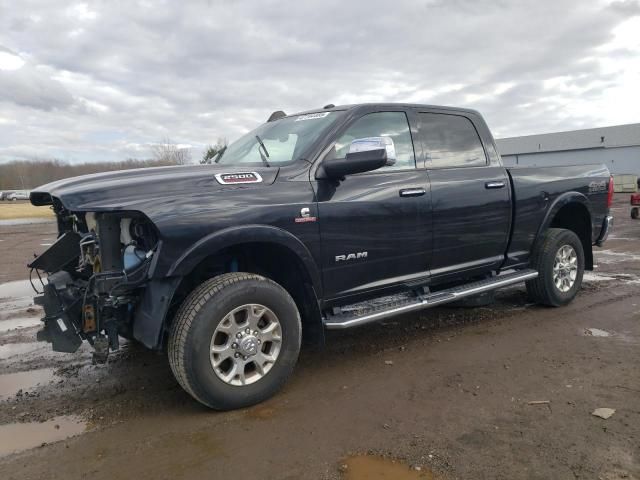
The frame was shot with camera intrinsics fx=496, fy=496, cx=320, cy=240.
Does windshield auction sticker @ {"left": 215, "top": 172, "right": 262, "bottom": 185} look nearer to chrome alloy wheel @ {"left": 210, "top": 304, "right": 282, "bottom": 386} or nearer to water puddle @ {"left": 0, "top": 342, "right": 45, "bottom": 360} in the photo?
chrome alloy wheel @ {"left": 210, "top": 304, "right": 282, "bottom": 386}

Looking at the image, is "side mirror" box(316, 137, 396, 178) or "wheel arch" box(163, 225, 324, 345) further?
"side mirror" box(316, 137, 396, 178)

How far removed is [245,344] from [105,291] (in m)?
0.94

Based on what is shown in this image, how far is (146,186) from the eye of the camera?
3.07 m

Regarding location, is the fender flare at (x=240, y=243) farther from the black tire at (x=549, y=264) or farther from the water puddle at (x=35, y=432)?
the black tire at (x=549, y=264)

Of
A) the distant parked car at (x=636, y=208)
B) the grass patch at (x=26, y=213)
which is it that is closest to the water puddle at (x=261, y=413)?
the distant parked car at (x=636, y=208)

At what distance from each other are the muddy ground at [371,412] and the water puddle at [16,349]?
0.08ft

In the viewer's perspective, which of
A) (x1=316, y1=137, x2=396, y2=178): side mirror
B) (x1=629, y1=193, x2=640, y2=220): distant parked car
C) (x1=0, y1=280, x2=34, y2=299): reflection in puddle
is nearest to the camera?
(x1=316, y1=137, x2=396, y2=178): side mirror

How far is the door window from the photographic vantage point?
396 centimetres

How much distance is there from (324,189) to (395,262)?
90cm

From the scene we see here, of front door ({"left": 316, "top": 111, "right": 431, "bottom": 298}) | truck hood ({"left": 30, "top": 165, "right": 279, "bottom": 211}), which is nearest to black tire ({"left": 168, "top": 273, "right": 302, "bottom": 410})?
front door ({"left": 316, "top": 111, "right": 431, "bottom": 298})

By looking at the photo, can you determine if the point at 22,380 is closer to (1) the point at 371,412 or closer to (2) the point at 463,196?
(1) the point at 371,412

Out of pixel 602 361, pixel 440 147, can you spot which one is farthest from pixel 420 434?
pixel 440 147

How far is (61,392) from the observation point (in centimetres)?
371

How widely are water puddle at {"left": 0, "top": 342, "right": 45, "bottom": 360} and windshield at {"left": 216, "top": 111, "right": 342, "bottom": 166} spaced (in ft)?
8.23
